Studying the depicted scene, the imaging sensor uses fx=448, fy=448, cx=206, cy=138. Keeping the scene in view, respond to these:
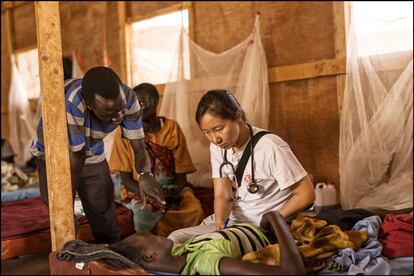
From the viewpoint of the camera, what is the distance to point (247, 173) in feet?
6.10

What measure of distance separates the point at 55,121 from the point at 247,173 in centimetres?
79

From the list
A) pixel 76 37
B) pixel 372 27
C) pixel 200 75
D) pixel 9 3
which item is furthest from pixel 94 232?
pixel 9 3

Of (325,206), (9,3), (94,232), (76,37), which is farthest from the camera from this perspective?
(9,3)

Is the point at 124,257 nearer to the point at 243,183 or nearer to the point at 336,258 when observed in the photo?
the point at 243,183

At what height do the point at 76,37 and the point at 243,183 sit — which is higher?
the point at 76,37

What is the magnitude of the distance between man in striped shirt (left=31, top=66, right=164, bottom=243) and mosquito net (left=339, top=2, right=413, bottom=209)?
1.13 m

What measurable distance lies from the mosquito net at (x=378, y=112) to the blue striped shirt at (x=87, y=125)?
3.93 feet

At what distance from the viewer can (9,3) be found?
6.26 m

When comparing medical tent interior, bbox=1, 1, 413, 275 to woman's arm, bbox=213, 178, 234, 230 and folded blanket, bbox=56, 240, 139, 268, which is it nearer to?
folded blanket, bbox=56, 240, 139, 268

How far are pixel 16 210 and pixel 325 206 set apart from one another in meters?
2.26

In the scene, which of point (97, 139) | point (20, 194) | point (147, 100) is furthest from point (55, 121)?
point (20, 194)

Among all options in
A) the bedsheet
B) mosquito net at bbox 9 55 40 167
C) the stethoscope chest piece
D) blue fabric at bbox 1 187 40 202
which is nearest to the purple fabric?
the bedsheet

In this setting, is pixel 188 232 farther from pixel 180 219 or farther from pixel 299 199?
pixel 180 219

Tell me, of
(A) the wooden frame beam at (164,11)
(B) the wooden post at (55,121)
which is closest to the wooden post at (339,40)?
(A) the wooden frame beam at (164,11)
